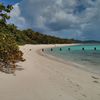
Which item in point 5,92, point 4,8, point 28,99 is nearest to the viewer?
point 28,99

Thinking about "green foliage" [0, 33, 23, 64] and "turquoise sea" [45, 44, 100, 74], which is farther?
"turquoise sea" [45, 44, 100, 74]

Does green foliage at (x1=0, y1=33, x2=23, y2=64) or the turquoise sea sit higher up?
green foliage at (x1=0, y1=33, x2=23, y2=64)

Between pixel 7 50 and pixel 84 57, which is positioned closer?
pixel 7 50

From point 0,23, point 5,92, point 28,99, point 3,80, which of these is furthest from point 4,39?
point 28,99

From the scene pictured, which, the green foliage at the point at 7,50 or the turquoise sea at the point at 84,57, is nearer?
the green foliage at the point at 7,50

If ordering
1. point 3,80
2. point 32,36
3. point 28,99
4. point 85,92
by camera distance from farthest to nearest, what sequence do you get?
point 32,36 → point 3,80 → point 85,92 → point 28,99

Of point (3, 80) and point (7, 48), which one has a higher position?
point (7, 48)

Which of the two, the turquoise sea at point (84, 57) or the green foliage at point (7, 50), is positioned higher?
the green foliage at point (7, 50)

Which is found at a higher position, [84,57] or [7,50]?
[7,50]

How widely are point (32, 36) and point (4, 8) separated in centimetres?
9241

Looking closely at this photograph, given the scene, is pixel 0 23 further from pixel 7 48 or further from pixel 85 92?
pixel 85 92

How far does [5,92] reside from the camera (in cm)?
739

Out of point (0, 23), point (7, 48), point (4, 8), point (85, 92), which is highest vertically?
point (4, 8)

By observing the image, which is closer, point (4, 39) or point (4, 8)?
point (4, 39)
